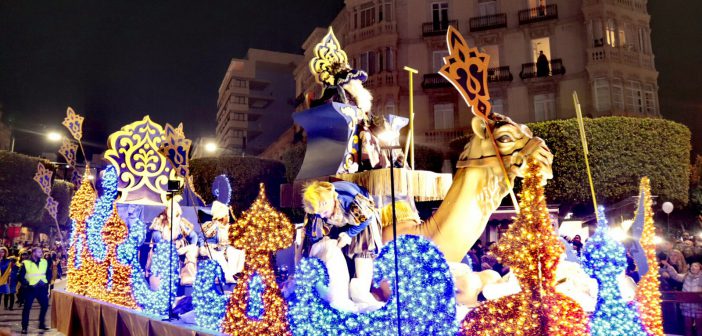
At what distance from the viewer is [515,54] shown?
27328 mm

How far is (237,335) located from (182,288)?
9.55 feet

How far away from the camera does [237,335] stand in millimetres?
4570

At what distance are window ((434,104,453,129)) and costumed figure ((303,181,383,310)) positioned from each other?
2428cm

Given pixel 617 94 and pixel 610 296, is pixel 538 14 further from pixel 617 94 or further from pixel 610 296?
pixel 610 296

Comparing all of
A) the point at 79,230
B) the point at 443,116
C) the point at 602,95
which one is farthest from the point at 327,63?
the point at 443,116

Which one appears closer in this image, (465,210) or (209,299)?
(465,210)

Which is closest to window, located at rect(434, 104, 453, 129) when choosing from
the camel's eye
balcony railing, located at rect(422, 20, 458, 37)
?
balcony railing, located at rect(422, 20, 458, 37)

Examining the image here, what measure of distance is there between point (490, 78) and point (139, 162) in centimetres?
2182

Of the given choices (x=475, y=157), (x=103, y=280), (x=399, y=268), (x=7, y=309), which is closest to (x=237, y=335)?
(x=399, y=268)

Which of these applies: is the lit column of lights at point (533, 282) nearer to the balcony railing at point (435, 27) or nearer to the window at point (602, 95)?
the window at point (602, 95)

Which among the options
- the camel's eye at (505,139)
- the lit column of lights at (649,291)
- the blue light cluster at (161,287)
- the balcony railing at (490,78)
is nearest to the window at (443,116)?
the balcony railing at (490,78)

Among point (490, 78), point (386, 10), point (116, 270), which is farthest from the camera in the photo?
point (386, 10)

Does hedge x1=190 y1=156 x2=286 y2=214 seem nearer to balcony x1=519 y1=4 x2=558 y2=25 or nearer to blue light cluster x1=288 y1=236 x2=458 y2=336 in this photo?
balcony x1=519 y1=4 x2=558 y2=25

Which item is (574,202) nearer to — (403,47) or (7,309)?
(403,47)
